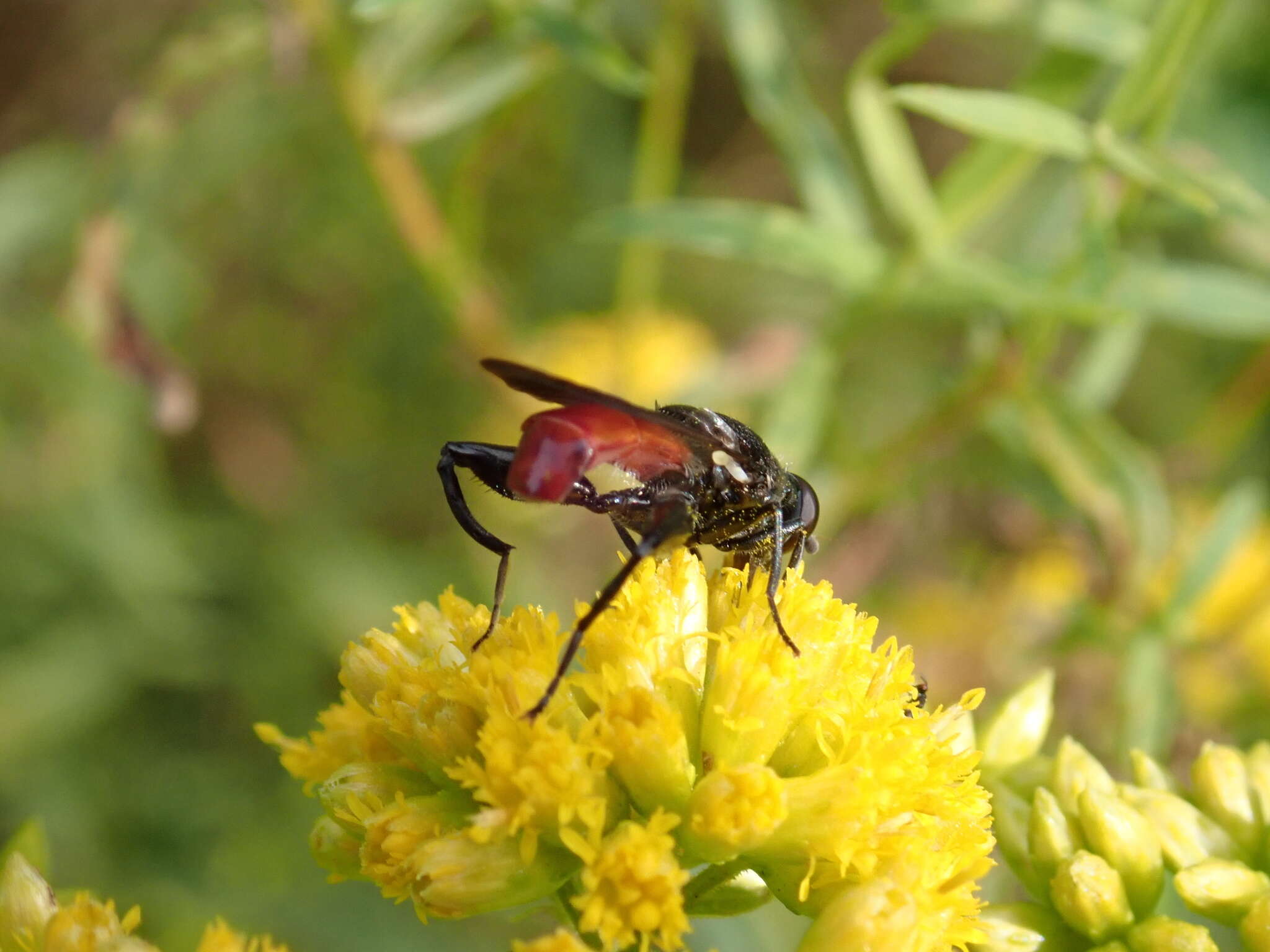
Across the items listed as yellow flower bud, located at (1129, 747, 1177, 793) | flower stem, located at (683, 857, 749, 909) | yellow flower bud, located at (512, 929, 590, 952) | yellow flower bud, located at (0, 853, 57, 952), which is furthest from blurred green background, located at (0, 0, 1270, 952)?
yellow flower bud, located at (0, 853, 57, 952)

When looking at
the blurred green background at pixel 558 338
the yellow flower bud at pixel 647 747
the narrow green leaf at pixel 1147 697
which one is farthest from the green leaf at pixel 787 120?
the yellow flower bud at pixel 647 747

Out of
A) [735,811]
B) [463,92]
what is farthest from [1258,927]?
[463,92]

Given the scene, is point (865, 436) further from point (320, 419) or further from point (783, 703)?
point (783, 703)

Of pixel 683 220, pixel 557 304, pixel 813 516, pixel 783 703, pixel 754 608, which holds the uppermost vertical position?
pixel 557 304

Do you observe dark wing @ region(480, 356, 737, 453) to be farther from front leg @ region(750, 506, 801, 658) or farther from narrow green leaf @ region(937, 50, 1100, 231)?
narrow green leaf @ region(937, 50, 1100, 231)

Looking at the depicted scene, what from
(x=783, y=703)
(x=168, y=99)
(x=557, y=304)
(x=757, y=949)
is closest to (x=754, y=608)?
(x=783, y=703)

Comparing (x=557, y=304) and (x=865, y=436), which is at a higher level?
(x=557, y=304)

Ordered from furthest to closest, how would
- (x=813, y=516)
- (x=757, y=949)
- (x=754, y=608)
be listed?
(x=757, y=949) → (x=813, y=516) → (x=754, y=608)
